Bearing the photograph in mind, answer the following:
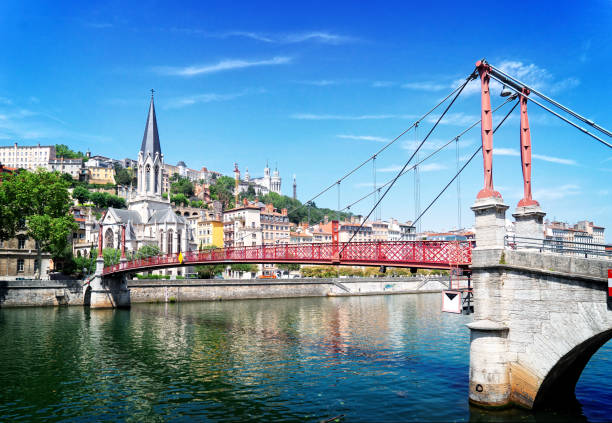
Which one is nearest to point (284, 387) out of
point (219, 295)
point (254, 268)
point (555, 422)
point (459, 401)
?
point (459, 401)

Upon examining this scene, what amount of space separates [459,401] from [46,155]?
609 ft

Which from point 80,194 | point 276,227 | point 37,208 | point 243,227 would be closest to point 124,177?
point 80,194

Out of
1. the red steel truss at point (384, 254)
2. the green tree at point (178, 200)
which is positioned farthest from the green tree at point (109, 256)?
the green tree at point (178, 200)

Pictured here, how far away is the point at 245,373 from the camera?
20.9 m

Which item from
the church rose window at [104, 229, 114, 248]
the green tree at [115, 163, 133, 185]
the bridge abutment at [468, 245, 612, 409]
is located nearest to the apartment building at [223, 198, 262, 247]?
the church rose window at [104, 229, 114, 248]

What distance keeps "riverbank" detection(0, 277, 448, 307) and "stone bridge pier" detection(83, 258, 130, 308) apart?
2727 millimetres

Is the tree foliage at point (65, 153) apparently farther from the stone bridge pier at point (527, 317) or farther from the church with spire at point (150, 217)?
the stone bridge pier at point (527, 317)

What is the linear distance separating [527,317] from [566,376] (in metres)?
3.52

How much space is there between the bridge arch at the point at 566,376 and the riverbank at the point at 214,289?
1873 inches

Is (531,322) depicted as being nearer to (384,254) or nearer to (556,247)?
(556,247)

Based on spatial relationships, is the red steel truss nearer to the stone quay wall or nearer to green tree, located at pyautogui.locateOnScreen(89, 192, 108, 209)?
the stone quay wall

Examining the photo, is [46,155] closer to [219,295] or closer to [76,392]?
[219,295]

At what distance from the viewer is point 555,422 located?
533 inches

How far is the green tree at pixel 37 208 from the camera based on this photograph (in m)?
47.6
